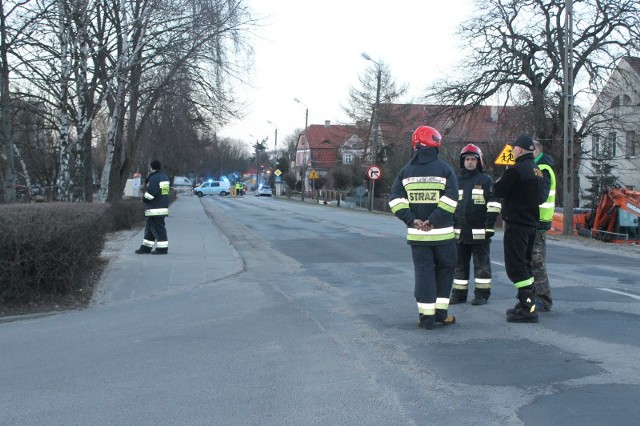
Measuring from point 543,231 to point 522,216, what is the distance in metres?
0.56

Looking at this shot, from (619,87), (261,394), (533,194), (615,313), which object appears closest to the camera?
(261,394)

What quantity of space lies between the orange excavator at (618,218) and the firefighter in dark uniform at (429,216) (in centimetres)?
1626

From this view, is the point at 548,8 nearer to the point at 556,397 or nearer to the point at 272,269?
the point at 272,269

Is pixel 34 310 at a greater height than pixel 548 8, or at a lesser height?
lesser

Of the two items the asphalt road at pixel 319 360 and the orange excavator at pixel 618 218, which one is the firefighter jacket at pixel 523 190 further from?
the orange excavator at pixel 618 218

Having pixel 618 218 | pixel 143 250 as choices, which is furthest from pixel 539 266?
pixel 618 218

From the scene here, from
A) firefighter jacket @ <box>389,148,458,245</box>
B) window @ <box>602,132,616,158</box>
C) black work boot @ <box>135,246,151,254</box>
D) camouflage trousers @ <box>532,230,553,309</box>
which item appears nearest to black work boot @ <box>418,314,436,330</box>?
firefighter jacket @ <box>389,148,458,245</box>

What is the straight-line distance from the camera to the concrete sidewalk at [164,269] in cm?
1022

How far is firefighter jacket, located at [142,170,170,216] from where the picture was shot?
14.0m

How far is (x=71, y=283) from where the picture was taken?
916 cm

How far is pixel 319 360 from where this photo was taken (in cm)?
616

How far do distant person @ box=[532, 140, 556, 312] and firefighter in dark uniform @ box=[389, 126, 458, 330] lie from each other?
48.7 inches

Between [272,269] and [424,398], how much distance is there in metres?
7.95

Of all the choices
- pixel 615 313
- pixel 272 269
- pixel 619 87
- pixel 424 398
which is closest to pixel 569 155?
pixel 619 87
